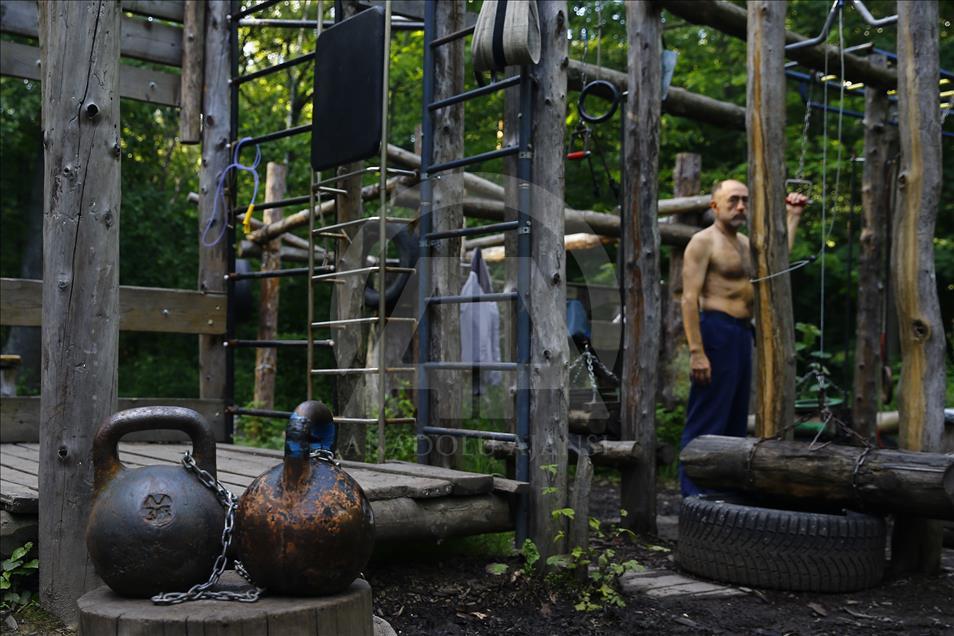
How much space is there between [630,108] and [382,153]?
1889 mm

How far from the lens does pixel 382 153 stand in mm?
5434

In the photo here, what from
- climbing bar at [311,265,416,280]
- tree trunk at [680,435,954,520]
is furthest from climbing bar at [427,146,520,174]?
tree trunk at [680,435,954,520]

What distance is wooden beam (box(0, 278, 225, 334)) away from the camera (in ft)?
19.7

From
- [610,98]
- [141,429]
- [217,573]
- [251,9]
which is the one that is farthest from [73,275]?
[610,98]

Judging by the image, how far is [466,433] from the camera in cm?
505

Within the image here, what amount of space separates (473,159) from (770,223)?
182cm

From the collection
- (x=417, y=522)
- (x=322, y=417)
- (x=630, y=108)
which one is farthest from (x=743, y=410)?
(x=322, y=417)

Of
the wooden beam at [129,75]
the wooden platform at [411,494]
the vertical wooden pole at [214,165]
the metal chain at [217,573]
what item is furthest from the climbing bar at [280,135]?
the metal chain at [217,573]

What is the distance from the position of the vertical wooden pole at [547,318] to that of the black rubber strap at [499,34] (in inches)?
6.8

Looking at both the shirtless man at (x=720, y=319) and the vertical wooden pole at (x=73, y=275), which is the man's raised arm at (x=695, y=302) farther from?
the vertical wooden pole at (x=73, y=275)

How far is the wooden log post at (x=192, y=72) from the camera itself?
22.6 feet

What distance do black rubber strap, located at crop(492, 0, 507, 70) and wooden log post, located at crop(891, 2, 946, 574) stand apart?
2.25 metres

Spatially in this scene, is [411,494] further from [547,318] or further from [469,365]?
[547,318]

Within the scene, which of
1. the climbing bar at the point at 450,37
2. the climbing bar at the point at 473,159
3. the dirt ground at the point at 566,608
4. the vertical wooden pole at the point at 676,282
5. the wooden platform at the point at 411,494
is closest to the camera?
the dirt ground at the point at 566,608
